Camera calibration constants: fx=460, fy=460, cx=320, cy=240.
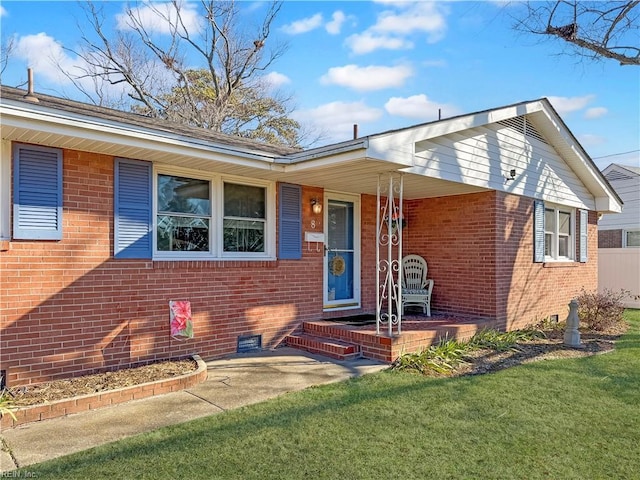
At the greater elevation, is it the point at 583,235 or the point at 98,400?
the point at 583,235

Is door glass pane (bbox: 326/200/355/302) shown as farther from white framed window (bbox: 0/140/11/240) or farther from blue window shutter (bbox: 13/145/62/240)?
white framed window (bbox: 0/140/11/240)

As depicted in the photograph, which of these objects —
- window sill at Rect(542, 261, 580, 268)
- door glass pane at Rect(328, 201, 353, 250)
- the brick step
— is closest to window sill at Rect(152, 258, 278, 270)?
the brick step

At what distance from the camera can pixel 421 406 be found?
4.78 metres

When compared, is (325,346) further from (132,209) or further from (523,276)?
(523,276)

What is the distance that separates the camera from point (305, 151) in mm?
6617

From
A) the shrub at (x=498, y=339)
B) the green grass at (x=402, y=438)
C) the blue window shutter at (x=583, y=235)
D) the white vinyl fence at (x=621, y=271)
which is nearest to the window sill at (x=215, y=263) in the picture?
the green grass at (x=402, y=438)

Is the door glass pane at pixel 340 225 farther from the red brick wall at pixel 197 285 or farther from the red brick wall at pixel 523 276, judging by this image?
the red brick wall at pixel 523 276

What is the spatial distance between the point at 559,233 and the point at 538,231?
5.54 ft

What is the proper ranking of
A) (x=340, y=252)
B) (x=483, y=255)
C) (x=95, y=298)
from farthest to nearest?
(x=340, y=252)
(x=483, y=255)
(x=95, y=298)

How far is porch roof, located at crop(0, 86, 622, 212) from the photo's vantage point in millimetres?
4854

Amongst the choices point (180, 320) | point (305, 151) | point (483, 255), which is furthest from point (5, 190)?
point (483, 255)

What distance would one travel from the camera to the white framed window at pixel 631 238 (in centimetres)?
1808

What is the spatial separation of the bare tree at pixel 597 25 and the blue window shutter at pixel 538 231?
381 cm

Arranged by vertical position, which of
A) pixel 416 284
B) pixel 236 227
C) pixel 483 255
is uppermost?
pixel 236 227
